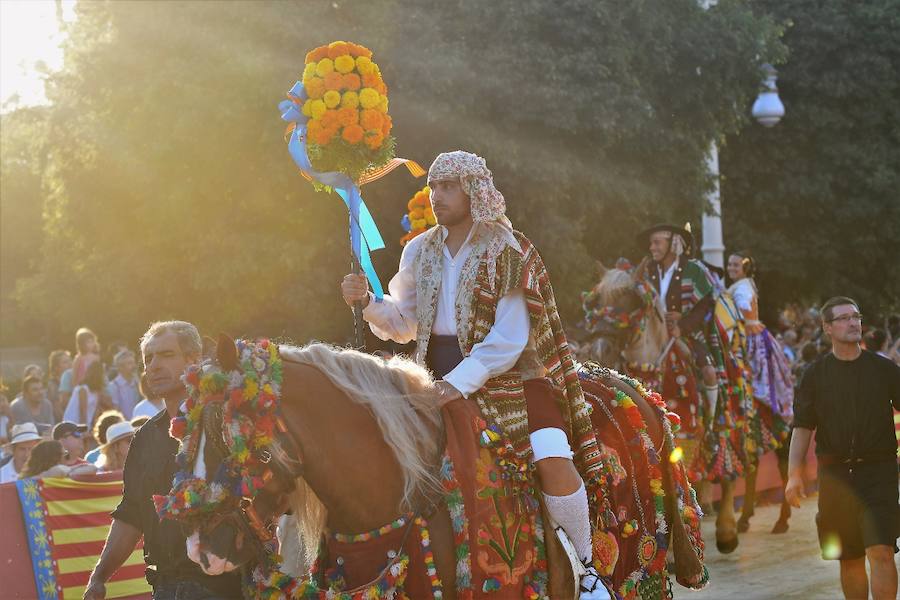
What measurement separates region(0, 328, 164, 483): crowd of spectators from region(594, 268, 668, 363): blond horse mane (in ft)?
11.7

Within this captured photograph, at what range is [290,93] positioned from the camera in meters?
6.09

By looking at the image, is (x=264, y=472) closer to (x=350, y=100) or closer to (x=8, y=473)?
(x=350, y=100)

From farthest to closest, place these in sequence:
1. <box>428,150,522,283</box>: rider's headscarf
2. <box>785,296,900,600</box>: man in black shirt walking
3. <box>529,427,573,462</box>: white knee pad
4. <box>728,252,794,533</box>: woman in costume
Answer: <box>728,252,794,533</box>: woman in costume, <box>785,296,900,600</box>: man in black shirt walking, <box>428,150,522,283</box>: rider's headscarf, <box>529,427,573,462</box>: white knee pad

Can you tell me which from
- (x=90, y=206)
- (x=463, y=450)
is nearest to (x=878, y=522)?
(x=463, y=450)

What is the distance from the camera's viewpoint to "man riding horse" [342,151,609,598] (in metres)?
5.43

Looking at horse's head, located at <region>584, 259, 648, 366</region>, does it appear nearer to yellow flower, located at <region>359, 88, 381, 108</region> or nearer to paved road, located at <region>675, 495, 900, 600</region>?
paved road, located at <region>675, 495, 900, 600</region>

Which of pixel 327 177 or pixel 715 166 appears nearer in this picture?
pixel 327 177

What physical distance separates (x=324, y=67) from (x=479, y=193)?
98 centimetres

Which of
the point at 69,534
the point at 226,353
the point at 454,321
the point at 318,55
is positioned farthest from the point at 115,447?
the point at 226,353

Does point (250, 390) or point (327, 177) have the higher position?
point (327, 177)

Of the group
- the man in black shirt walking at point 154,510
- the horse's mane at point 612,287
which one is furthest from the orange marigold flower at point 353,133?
the horse's mane at point 612,287

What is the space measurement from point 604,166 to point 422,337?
14.3 metres

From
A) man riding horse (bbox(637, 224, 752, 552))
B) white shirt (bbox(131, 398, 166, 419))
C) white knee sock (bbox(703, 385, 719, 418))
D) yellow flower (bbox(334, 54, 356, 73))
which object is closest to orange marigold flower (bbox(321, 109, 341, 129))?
yellow flower (bbox(334, 54, 356, 73))

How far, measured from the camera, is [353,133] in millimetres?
5965
